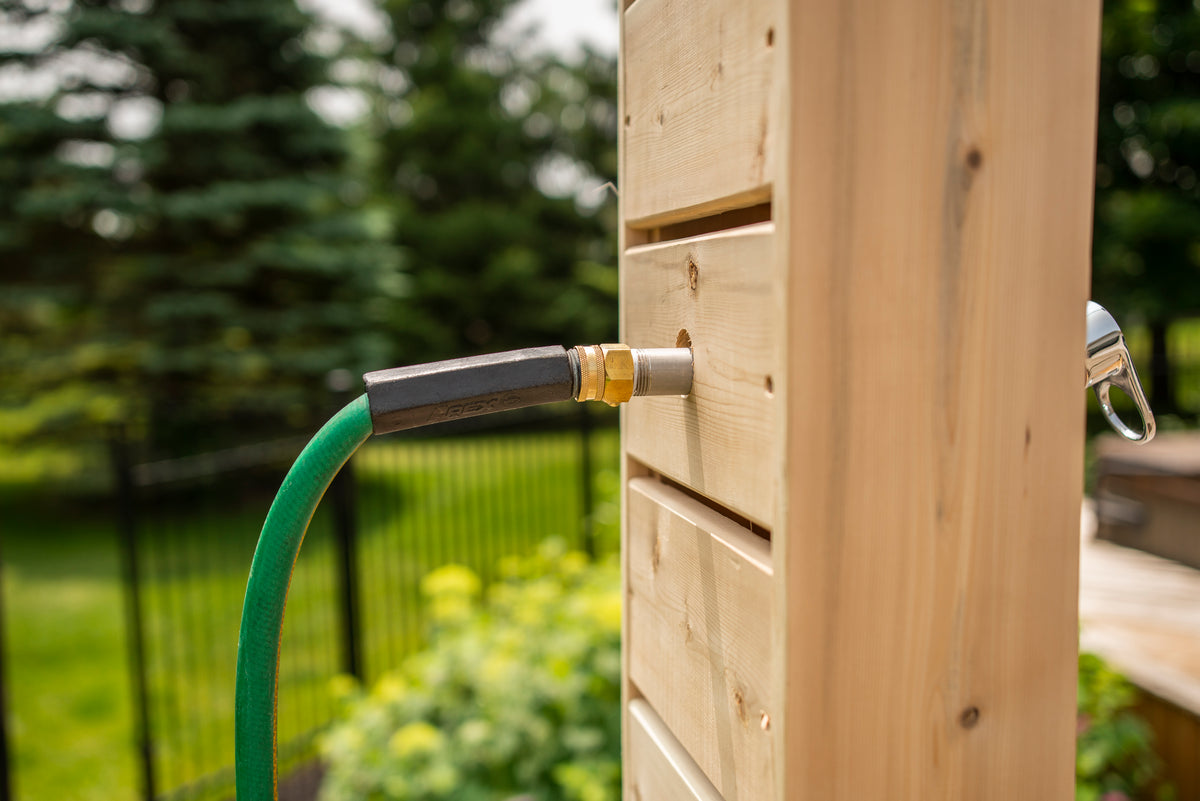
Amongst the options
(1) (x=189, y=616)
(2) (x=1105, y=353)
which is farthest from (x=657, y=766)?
(1) (x=189, y=616)

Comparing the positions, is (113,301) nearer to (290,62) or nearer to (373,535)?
(290,62)

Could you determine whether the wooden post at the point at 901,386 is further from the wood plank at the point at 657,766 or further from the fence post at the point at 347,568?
the fence post at the point at 347,568

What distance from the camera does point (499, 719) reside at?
229 centimetres

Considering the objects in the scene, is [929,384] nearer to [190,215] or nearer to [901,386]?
[901,386]

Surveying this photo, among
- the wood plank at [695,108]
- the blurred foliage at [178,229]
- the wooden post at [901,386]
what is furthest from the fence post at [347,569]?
the blurred foliage at [178,229]

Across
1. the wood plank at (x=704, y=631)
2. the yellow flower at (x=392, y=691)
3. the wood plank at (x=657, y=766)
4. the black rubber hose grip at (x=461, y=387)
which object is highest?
the black rubber hose grip at (x=461, y=387)

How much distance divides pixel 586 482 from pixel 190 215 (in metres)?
5.68

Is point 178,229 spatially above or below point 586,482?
above

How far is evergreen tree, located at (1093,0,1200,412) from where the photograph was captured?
9070 millimetres

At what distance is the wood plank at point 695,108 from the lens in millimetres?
627

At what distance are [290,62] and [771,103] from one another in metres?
9.36

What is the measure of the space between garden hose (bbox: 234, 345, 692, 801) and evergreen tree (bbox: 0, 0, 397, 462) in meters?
7.44

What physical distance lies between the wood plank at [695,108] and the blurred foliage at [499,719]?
1.63 metres

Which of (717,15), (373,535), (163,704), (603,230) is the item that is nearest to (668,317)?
(717,15)
